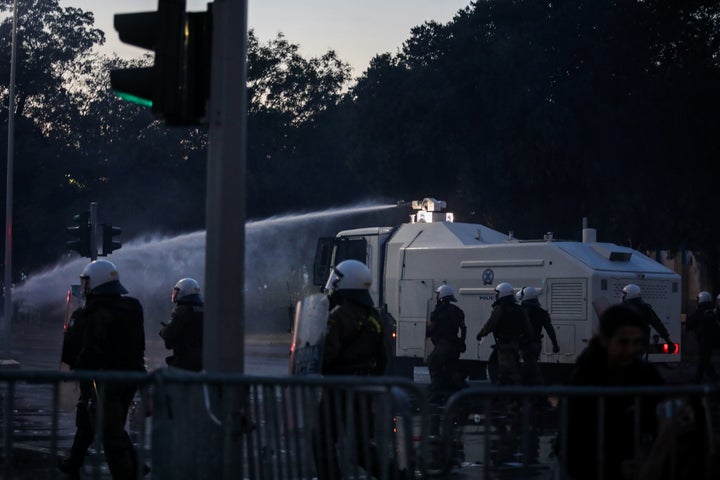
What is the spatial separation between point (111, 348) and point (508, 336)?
8926mm

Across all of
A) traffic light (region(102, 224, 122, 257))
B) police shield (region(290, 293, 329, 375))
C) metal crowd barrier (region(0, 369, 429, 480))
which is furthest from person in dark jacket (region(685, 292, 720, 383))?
metal crowd barrier (region(0, 369, 429, 480))

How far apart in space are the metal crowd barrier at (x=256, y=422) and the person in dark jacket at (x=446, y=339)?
1263 centimetres

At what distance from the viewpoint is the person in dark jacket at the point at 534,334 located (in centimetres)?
1744

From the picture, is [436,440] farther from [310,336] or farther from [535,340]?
[310,336]

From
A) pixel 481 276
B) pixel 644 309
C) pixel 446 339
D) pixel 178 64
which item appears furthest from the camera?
pixel 481 276

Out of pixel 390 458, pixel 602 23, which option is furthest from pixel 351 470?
pixel 602 23

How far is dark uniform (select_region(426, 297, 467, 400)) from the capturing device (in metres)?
18.6

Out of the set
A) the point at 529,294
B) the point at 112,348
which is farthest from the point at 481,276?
the point at 112,348

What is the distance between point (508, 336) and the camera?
17.1m

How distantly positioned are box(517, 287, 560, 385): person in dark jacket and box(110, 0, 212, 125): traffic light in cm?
1108

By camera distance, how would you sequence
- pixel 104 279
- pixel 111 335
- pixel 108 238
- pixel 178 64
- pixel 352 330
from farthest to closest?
pixel 108 238 → pixel 104 279 → pixel 111 335 → pixel 352 330 → pixel 178 64

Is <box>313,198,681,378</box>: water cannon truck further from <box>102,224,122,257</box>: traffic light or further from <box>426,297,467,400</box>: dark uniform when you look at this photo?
<box>102,224,122,257</box>: traffic light

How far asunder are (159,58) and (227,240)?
108 cm

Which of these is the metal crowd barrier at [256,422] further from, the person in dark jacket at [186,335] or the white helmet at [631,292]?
the white helmet at [631,292]
